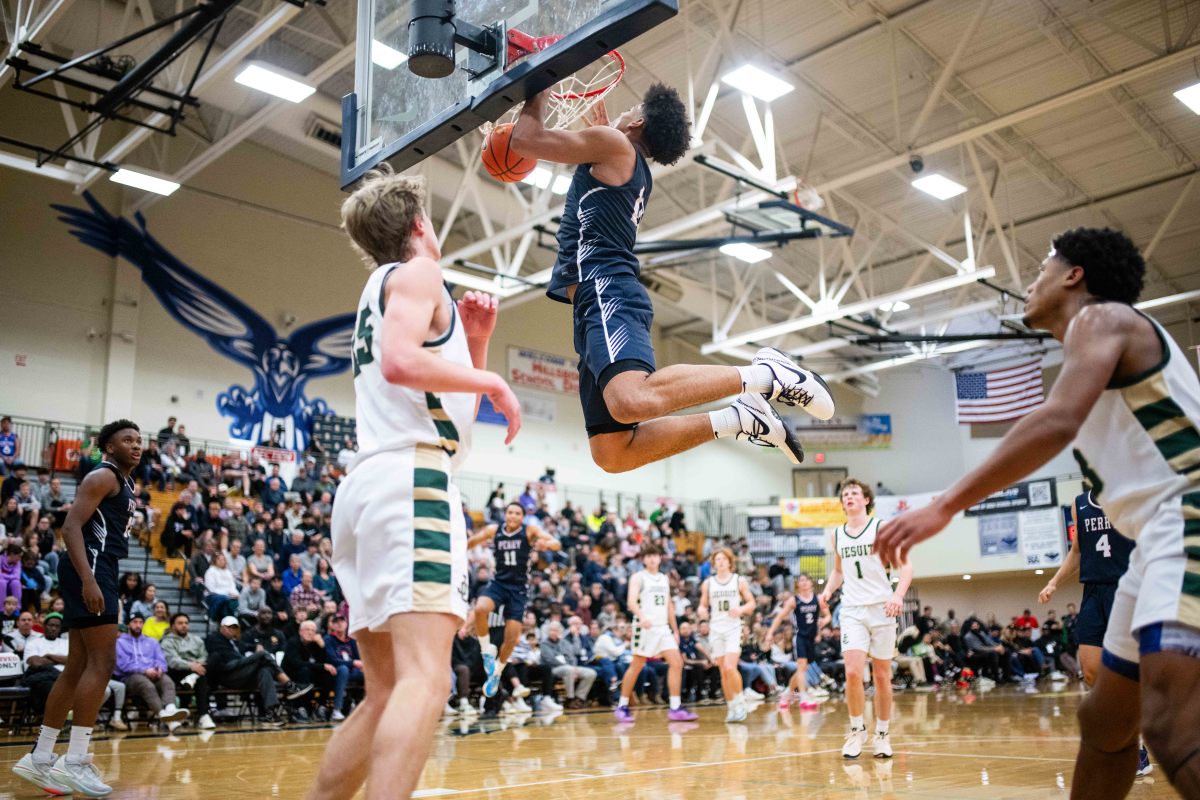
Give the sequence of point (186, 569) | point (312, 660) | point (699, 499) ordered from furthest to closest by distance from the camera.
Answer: point (699, 499) < point (186, 569) < point (312, 660)

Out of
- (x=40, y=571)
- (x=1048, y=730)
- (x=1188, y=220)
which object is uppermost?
(x=1188, y=220)

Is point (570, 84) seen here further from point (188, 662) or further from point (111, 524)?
point (188, 662)

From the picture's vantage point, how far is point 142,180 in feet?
54.4

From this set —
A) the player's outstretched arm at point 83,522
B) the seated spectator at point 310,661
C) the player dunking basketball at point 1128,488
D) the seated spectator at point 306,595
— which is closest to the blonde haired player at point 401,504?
the player dunking basketball at point 1128,488

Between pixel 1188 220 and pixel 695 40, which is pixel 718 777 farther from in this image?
pixel 1188 220

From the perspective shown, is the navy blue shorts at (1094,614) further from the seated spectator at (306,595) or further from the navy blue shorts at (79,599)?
the seated spectator at (306,595)

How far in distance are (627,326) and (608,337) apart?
10 centimetres

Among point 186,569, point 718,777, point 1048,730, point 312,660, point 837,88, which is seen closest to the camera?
point 718,777

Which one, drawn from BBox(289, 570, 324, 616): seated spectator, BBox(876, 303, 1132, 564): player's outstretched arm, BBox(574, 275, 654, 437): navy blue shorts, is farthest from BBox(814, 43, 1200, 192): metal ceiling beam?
BBox(876, 303, 1132, 564): player's outstretched arm

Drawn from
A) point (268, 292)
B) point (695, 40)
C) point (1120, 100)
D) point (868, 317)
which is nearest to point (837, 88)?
point (695, 40)

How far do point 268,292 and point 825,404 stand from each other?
66.6 feet

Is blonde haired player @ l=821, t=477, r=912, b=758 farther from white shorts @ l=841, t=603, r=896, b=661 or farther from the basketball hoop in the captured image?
the basketball hoop

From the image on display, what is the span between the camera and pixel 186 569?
15719mm

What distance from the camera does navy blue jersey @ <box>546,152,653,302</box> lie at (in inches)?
177
